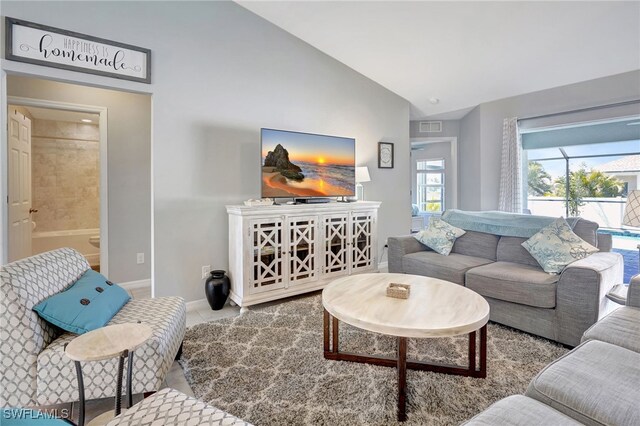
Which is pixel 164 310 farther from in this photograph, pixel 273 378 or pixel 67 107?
pixel 67 107

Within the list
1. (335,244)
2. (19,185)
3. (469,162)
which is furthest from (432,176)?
(19,185)

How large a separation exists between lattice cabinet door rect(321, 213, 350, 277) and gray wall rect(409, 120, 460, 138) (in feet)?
8.37

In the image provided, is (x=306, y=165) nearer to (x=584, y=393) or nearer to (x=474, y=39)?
(x=474, y=39)

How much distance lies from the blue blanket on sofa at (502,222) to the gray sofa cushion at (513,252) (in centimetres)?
5

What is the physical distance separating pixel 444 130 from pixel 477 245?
2651 millimetres

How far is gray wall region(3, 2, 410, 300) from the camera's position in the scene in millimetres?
2834

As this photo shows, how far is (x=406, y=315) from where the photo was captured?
172 cm

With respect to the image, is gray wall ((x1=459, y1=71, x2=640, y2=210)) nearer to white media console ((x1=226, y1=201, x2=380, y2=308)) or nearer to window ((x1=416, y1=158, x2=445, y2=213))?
window ((x1=416, y1=158, x2=445, y2=213))

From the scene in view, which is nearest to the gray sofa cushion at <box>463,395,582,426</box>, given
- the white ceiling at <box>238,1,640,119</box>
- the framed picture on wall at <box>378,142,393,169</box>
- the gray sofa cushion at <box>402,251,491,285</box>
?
the gray sofa cushion at <box>402,251,491,285</box>

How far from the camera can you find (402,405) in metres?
1.59

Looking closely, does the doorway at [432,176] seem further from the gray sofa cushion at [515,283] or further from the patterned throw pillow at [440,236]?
the gray sofa cushion at [515,283]

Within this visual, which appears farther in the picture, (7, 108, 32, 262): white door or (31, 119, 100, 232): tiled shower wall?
(31, 119, 100, 232): tiled shower wall

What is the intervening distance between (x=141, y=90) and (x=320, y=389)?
279 centimetres

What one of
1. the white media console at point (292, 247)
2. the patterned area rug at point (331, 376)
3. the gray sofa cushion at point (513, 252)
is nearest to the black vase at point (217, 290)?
the white media console at point (292, 247)
